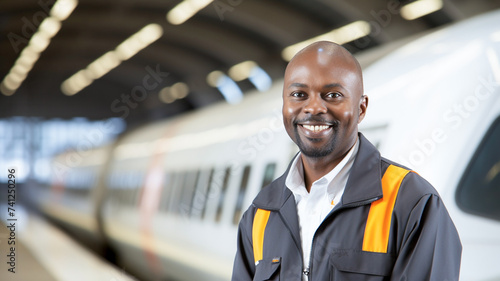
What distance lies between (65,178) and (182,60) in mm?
8175

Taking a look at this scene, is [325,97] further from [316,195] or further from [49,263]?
[49,263]

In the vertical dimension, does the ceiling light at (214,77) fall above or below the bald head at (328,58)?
above

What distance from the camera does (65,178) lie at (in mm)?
23094

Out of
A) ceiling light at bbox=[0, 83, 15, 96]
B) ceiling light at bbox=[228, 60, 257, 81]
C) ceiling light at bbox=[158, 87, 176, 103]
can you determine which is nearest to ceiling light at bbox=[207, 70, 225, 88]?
ceiling light at bbox=[228, 60, 257, 81]

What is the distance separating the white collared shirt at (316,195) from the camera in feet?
5.81

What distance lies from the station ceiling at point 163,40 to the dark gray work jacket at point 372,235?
1241cm

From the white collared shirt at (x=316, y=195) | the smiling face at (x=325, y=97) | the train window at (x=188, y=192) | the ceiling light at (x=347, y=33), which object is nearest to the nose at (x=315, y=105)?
the smiling face at (x=325, y=97)

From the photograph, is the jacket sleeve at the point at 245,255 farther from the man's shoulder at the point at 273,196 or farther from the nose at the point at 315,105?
the nose at the point at 315,105

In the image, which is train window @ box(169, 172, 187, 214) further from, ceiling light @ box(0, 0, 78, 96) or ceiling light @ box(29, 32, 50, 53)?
ceiling light @ box(29, 32, 50, 53)

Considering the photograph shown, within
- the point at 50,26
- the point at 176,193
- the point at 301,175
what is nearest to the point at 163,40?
the point at 50,26

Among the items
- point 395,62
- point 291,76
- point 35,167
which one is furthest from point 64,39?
point 291,76

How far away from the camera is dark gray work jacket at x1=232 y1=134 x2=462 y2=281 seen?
1.56 metres

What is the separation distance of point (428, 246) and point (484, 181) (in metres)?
2.05

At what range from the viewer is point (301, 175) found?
187cm
